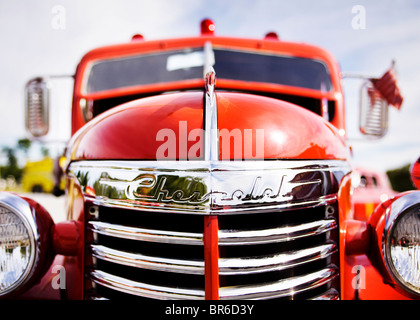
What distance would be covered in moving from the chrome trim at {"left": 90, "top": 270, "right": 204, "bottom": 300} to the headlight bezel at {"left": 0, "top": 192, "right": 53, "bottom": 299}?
19 centimetres

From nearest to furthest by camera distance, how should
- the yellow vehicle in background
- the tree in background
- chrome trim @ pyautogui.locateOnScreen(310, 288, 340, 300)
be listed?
chrome trim @ pyautogui.locateOnScreen(310, 288, 340, 300) < the yellow vehicle in background < the tree in background

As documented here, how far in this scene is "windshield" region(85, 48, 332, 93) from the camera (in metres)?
2.35

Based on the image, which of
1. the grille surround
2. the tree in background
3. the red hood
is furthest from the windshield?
the tree in background

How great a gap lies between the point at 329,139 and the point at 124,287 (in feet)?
3.20

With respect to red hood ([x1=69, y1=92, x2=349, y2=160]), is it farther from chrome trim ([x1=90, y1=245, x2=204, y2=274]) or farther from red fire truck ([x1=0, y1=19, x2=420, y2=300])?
→ chrome trim ([x1=90, y1=245, x2=204, y2=274])

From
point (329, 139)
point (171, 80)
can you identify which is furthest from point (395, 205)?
point (171, 80)

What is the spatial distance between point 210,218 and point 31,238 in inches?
25.4

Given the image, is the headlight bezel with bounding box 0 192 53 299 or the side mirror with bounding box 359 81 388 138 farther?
the side mirror with bounding box 359 81 388 138

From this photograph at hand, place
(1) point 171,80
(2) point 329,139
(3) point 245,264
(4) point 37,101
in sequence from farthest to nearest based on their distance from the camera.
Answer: (4) point 37,101 < (1) point 171,80 < (2) point 329,139 < (3) point 245,264

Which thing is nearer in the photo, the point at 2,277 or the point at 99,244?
the point at 2,277

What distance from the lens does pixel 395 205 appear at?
47.8 inches

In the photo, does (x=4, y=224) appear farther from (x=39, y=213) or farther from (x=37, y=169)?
(x=37, y=169)

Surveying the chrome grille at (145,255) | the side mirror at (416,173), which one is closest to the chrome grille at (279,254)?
the chrome grille at (145,255)

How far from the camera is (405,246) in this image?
3.79ft
